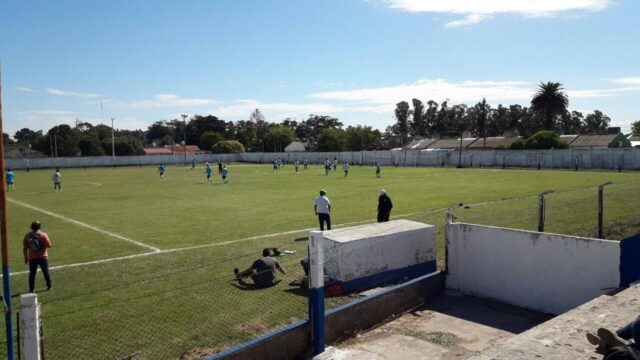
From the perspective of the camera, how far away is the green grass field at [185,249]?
7949 mm

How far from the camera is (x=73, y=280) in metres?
11.1

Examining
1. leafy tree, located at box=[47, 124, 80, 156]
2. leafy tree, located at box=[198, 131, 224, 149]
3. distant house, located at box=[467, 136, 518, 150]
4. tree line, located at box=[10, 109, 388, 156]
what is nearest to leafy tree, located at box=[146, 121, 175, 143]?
tree line, located at box=[10, 109, 388, 156]

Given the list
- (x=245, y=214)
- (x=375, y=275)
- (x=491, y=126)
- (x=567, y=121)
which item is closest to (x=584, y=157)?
(x=245, y=214)

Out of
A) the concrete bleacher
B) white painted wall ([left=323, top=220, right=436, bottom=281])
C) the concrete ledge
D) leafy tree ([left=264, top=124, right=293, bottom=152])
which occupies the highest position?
leafy tree ([left=264, top=124, right=293, bottom=152])

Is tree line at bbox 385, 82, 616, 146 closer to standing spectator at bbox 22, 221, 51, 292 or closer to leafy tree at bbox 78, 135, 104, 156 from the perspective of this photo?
leafy tree at bbox 78, 135, 104, 156

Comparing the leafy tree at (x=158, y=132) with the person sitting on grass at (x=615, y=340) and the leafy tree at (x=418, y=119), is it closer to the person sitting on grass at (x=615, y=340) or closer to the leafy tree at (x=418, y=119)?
the leafy tree at (x=418, y=119)

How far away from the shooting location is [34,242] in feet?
33.2

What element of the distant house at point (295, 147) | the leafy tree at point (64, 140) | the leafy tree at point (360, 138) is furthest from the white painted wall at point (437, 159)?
Answer: the leafy tree at point (64, 140)

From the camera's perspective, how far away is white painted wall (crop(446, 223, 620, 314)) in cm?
897

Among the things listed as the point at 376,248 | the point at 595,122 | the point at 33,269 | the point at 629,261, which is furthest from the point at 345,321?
the point at 595,122

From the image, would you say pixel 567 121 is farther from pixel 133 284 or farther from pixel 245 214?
pixel 133 284

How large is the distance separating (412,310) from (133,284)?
5.93 meters

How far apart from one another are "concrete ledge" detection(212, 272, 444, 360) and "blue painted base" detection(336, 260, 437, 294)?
0.53 m

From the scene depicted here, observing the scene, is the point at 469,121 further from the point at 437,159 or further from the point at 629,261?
the point at 629,261
